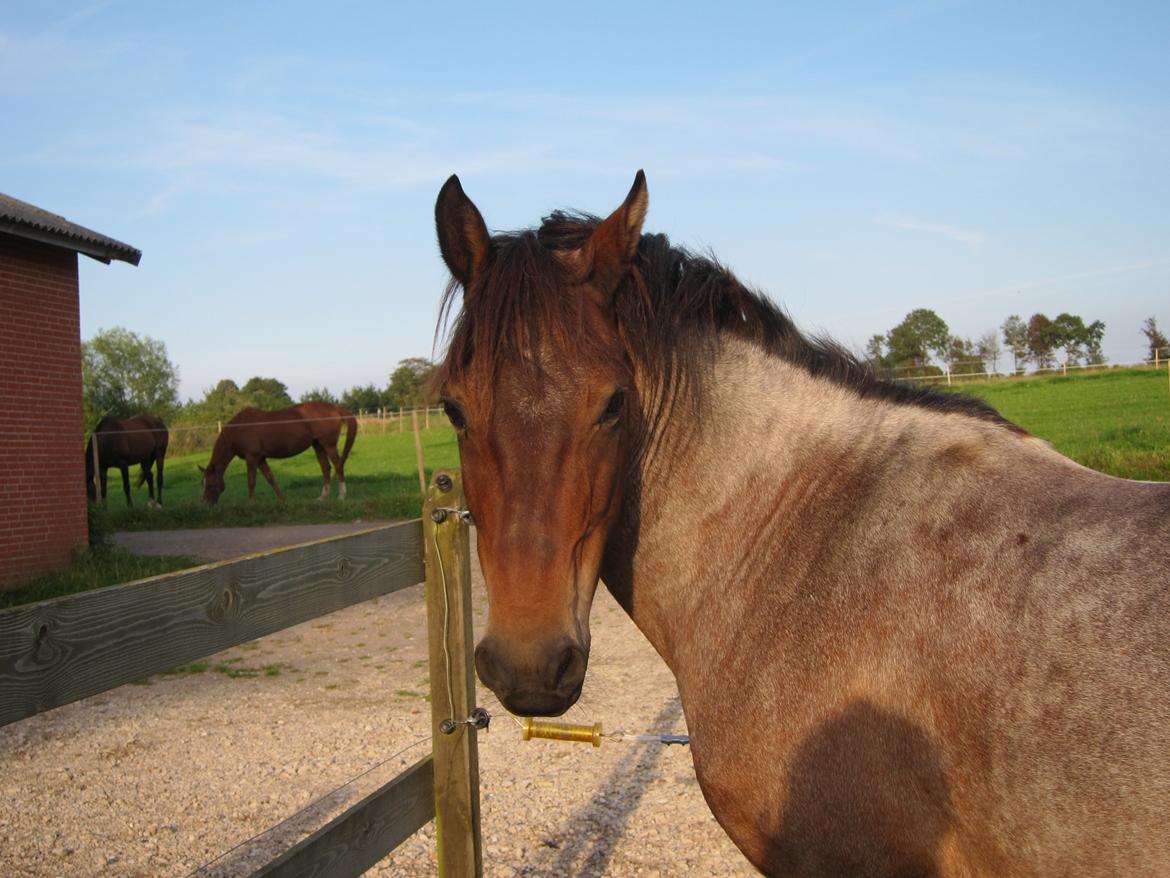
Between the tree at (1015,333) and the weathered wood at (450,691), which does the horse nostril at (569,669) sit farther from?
the tree at (1015,333)

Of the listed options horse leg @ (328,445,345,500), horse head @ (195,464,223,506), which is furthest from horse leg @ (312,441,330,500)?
horse head @ (195,464,223,506)

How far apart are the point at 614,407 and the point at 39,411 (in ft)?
40.9

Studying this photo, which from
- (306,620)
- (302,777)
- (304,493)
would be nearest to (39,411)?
(302,777)

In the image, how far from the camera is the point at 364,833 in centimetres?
261

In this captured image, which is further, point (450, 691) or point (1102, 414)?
point (1102, 414)

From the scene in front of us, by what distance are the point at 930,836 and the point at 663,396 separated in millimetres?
1359

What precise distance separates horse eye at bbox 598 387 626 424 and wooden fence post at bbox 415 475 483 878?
83cm

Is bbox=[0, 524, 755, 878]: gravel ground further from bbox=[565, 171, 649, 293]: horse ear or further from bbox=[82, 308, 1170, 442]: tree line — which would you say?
bbox=[82, 308, 1170, 442]: tree line

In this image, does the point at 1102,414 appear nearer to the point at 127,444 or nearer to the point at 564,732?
Answer: the point at 564,732

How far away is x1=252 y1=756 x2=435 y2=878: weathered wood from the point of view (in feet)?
7.51

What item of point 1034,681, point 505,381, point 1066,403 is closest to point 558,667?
point 505,381

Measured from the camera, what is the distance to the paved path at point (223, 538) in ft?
49.1

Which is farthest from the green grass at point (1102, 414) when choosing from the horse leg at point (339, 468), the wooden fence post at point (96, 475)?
the wooden fence post at point (96, 475)

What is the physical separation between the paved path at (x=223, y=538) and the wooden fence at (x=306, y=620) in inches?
466
